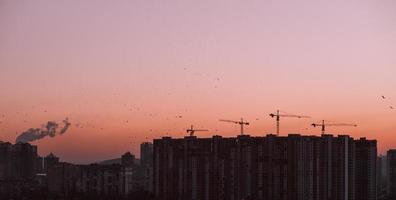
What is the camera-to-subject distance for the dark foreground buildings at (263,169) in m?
18.4

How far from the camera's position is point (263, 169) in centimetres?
1870

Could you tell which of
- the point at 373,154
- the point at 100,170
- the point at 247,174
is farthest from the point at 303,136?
the point at 100,170

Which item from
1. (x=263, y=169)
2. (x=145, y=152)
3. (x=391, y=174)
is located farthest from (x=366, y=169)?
(x=145, y=152)

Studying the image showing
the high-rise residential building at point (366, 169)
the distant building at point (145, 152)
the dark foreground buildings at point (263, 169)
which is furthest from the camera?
the distant building at point (145, 152)

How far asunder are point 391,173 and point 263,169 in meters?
10.8

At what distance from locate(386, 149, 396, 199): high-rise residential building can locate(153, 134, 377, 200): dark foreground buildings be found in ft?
20.1

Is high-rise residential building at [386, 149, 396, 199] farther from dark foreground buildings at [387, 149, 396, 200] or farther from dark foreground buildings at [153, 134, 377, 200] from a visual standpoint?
dark foreground buildings at [153, 134, 377, 200]

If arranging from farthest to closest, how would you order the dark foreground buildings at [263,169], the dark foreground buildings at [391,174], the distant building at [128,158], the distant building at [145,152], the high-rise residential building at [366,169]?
the distant building at [128,158]
the distant building at [145,152]
the dark foreground buildings at [391,174]
the high-rise residential building at [366,169]
the dark foreground buildings at [263,169]

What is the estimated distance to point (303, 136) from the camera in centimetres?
1886

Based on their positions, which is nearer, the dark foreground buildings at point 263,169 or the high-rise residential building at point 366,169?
the dark foreground buildings at point 263,169

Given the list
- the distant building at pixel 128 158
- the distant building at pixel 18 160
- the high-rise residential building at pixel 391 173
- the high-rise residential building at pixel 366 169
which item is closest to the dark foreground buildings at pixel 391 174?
the high-rise residential building at pixel 391 173

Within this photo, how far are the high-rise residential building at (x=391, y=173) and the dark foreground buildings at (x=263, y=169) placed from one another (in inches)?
242

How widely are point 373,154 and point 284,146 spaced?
3529mm

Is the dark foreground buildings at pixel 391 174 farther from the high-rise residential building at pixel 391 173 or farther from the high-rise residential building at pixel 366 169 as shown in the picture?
the high-rise residential building at pixel 366 169
